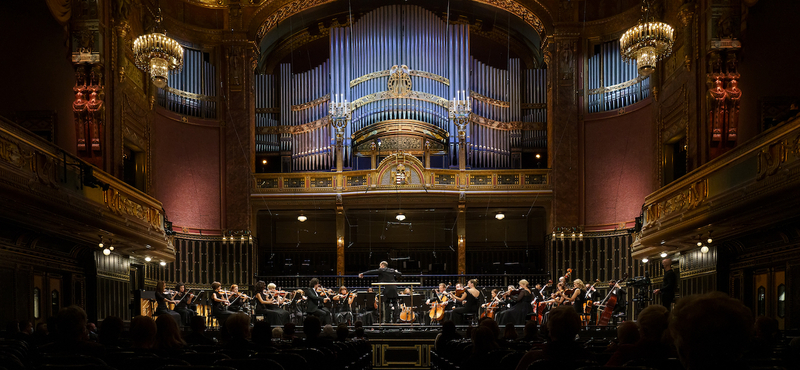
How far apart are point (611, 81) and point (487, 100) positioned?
354 cm

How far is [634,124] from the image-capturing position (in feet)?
68.2

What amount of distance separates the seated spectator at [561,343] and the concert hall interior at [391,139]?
8803mm

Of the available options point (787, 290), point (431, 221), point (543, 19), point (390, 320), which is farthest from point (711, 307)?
point (431, 221)

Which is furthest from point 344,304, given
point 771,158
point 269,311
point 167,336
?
point 167,336

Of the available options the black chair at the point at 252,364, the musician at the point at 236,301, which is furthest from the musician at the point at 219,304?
the black chair at the point at 252,364

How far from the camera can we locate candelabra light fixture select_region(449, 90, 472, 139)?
72.1ft

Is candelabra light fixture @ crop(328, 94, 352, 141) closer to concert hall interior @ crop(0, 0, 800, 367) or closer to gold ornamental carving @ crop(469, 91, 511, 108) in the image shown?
concert hall interior @ crop(0, 0, 800, 367)

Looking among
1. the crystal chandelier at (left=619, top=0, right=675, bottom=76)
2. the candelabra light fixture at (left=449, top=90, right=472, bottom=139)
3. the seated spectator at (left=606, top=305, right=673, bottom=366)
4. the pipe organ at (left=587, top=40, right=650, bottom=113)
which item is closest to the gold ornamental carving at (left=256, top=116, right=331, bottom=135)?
the candelabra light fixture at (left=449, top=90, right=472, bottom=139)

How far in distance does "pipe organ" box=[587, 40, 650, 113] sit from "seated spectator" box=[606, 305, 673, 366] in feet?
55.3

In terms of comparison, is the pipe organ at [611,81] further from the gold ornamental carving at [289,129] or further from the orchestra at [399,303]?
the gold ornamental carving at [289,129]

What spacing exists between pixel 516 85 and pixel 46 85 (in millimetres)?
12749

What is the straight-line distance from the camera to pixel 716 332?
2328 mm

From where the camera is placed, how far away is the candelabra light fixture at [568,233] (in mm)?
21484

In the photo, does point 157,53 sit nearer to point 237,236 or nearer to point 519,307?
point 237,236
